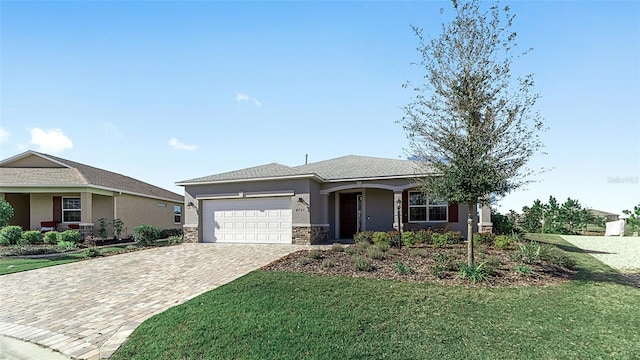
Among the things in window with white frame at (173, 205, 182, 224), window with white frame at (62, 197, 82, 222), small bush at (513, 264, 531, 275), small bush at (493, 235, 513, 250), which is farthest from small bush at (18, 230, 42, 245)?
small bush at (493, 235, 513, 250)

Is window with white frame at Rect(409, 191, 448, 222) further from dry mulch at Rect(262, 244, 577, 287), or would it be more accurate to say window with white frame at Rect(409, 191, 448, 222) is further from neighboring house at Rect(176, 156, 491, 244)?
dry mulch at Rect(262, 244, 577, 287)

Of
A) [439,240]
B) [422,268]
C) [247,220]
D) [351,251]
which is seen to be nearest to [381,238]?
[439,240]

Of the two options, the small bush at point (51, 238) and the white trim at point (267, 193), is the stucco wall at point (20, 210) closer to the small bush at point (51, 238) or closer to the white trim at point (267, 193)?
the small bush at point (51, 238)

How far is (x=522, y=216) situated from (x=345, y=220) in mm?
13830

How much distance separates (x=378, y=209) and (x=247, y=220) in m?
6.04

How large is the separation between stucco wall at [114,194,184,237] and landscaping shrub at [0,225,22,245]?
178 inches

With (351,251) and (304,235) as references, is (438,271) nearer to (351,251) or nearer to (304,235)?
(351,251)

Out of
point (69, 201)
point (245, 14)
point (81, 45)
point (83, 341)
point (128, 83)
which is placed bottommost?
point (83, 341)

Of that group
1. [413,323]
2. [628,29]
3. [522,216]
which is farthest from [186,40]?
[522,216]

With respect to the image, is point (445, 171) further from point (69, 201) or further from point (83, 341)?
point (69, 201)

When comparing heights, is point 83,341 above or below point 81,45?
below

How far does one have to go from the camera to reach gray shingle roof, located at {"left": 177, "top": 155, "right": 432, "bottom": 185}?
14820 millimetres

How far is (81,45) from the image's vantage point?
966 centimetres

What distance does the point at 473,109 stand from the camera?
26.2ft
